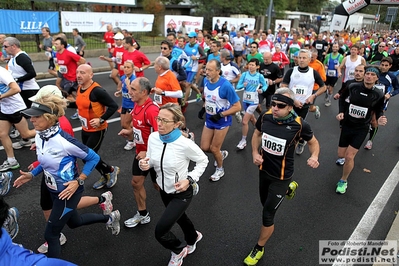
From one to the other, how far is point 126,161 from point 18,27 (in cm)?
1109

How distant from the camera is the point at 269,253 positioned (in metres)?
3.71

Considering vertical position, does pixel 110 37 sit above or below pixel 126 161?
above

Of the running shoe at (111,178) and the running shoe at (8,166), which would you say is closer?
the running shoe at (111,178)

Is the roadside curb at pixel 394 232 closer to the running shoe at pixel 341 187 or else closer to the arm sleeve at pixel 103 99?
the running shoe at pixel 341 187

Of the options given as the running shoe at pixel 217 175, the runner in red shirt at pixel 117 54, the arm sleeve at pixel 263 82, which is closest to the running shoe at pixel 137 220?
the running shoe at pixel 217 175

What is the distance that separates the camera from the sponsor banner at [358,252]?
141 inches

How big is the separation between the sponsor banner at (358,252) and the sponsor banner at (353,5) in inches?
728

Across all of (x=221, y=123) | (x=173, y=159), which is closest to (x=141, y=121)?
(x=173, y=159)

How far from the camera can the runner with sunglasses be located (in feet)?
10.9

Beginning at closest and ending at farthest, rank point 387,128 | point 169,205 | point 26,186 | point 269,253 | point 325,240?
point 169,205
point 269,253
point 325,240
point 26,186
point 387,128

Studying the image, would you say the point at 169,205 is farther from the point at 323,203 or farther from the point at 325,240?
the point at 323,203

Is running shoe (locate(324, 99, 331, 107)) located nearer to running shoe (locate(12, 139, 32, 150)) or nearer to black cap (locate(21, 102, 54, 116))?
running shoe (locate(12, 139, 32, 150))

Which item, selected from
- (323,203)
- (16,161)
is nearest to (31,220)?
(16,161)

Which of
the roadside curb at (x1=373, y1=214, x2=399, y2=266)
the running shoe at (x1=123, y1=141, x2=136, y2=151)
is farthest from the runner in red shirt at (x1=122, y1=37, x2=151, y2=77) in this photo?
the roadside curb at (x1=373, y1=214, x2=399, y2=266)
